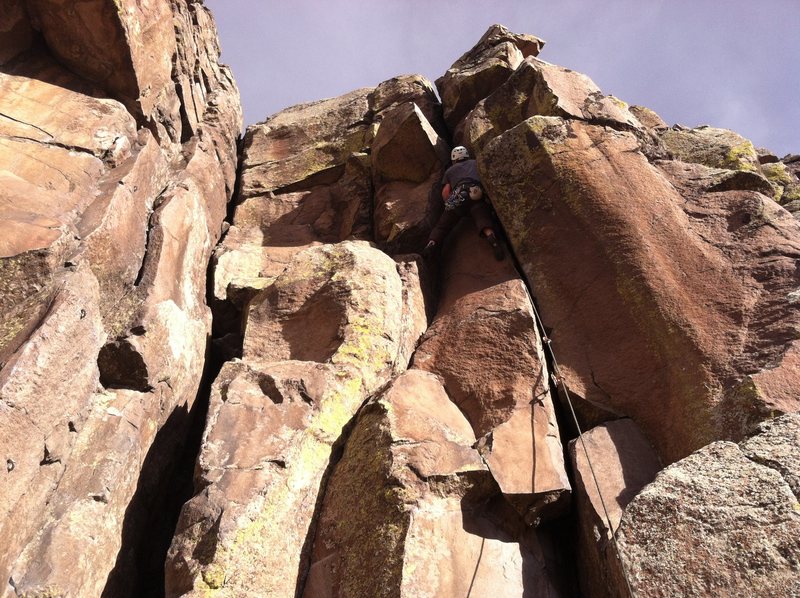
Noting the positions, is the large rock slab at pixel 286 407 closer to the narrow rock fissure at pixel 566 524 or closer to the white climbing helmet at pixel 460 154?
the narrow rock fissure at pixel 566 524

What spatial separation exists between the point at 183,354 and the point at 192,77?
8245 millimetres

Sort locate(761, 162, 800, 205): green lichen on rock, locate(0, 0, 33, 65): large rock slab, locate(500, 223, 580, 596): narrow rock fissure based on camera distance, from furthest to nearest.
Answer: locate(761, 162, 800, 205): green lichen on rock, locate(0, 0, 33, 65): large rock slab, locate(500, 223, 580, 596): narrow rock fissure

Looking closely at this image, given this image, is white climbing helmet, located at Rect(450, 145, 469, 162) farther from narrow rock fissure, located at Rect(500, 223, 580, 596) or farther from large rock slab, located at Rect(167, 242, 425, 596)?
narrow rock fissure, located at Rect(500, 223, 580, 596)

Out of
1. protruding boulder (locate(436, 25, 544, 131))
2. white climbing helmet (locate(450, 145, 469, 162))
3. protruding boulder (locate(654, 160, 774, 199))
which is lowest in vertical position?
protruding boulder (locate(654, 160, 774, 199))

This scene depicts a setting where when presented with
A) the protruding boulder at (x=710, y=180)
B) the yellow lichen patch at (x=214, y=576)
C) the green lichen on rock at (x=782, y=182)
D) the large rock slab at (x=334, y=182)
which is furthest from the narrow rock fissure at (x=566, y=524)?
the green lichen on rock at (x=782, y=182)

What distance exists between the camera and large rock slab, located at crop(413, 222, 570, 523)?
5.97m

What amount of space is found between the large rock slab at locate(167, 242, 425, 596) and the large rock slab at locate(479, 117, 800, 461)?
2299 millimetres

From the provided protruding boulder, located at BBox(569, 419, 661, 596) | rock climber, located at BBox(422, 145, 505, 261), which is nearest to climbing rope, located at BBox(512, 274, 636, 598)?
protruding boulder, located at BBox(569, 419, 661, 596)

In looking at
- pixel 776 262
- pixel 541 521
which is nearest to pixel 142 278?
pixel 541 521

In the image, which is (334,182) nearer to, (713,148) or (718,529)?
(713,148)

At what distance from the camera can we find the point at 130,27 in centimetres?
1032

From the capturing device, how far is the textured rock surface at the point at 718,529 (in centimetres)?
371

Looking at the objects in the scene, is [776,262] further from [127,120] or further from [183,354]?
[127,120]

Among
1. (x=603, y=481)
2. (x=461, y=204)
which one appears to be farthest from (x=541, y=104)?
(x=603, y=481)
